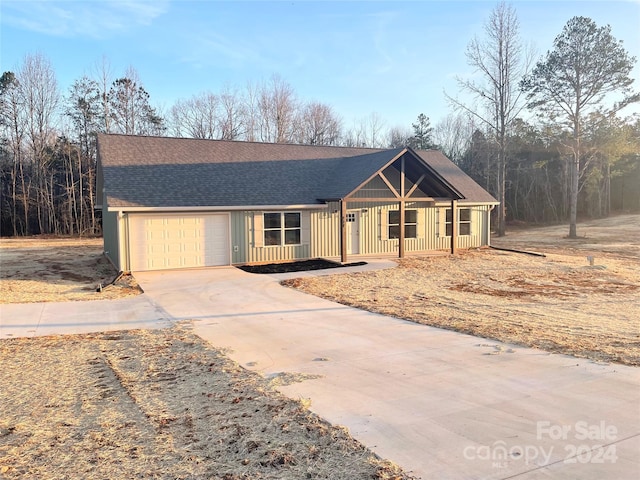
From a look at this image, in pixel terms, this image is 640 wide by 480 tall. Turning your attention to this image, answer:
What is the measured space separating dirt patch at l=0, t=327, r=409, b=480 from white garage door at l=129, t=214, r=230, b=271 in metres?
9.11

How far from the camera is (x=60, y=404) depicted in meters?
4.84

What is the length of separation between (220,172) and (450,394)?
49.5 ft

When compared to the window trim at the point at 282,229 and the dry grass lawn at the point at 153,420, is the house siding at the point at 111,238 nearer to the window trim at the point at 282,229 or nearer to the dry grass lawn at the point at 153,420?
the window trim at the point at 282,229

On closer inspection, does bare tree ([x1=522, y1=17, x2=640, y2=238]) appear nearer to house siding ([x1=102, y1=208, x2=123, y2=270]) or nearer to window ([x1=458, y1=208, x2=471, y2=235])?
window ([x1=458, y1=208, x2=471, y2=235])

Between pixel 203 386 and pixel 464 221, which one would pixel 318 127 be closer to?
pixel 464 221

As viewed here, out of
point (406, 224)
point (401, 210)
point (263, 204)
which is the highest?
point (263, 204)

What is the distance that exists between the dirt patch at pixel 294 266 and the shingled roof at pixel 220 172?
2302 millimetres

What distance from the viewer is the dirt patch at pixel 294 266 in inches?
623

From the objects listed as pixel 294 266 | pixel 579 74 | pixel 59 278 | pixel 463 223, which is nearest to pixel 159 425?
pixel 294 266

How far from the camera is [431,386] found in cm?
532

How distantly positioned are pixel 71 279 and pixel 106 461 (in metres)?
13.2

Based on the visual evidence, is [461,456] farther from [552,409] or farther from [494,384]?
[494,384]

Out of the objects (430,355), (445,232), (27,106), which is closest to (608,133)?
(445,232)

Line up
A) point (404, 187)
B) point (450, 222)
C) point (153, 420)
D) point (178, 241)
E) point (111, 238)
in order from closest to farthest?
point (153, 420) → point (178, 241) → point (111, 238) → point (404, 187) → point (450, 222)
